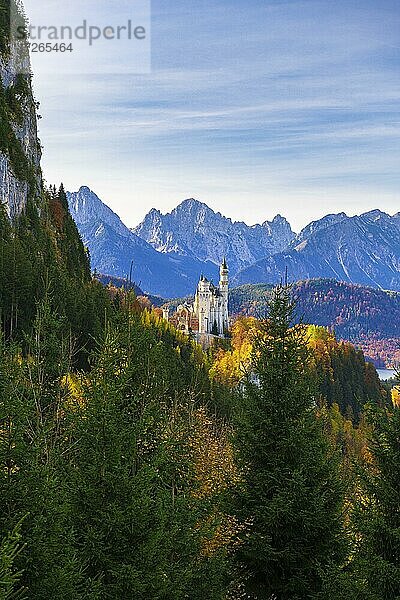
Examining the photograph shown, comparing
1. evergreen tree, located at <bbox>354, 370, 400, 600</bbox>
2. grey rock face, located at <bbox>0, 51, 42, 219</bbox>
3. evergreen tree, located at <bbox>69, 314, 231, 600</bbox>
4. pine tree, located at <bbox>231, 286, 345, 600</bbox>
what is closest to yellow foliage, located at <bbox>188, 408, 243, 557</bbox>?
pine tree, located at <bbox>231, 286, 345, 600</bbox>

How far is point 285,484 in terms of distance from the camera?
15.5 meters

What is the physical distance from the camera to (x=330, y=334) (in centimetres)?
11269

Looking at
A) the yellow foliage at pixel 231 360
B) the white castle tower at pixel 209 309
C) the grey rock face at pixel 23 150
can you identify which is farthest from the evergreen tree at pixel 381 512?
the white castle tower at pixel 209 309

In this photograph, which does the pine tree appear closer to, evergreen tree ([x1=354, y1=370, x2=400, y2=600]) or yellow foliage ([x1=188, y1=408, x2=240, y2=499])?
yellow foliage ([x1=188, y1=408, x2=240, y2=499])

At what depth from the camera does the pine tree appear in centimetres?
1505

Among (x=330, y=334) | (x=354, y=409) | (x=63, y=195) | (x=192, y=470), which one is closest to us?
(x=192, y=470)

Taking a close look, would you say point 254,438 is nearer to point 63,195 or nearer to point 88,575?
point 88,575

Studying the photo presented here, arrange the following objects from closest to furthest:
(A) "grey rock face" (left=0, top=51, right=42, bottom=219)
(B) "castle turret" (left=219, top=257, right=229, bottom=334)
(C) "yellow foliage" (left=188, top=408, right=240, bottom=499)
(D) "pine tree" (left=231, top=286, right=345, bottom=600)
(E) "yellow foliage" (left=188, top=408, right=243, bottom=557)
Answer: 1. (D) "pine tree" (left=231, top=286, right=345, bottom=600)
2. (E) "yellow foliage" (left=188, top=408, right=243, bottom=557)
3. (C) "yellow foliage" (left=188, top=408, right=240, bottom=499)
4. (A) "grey rock face" (left=0, top=51, right=42, bottom=219)
5. (B) "castle turret" (left=219, top=257, right=229, bottom=334)

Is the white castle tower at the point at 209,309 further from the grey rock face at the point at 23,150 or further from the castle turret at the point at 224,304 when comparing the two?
the grey rock face at the point at 23,150

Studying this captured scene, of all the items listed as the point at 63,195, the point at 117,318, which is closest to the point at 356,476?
the point at 117,318

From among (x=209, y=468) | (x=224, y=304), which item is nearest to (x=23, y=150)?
(x=209, y=468)

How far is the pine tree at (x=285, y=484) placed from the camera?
15047 millimetres

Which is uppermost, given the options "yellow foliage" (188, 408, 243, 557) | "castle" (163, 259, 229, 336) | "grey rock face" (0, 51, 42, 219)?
"grey rock face" (0, 51, 42, 219)

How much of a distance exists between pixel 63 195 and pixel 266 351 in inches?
2858
